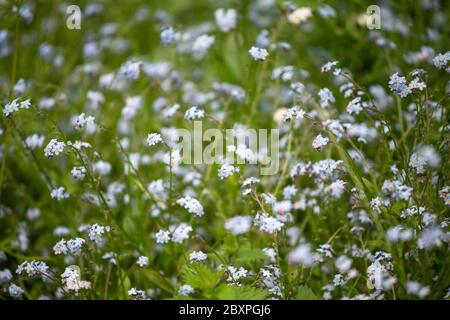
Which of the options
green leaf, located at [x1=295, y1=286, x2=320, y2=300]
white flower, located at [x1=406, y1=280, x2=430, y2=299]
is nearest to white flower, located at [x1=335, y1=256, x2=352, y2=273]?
green leaf, located at [x1=295, y1=286, x2=320, y2=300]

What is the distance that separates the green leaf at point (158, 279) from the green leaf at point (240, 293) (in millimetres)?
546

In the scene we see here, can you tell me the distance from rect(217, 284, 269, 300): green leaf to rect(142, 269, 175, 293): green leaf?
1.79 feet

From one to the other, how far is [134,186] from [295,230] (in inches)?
35.7

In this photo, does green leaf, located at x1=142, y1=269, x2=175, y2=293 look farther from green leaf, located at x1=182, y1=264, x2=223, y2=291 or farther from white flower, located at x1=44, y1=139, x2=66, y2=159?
white flower, located at x1=44, y1=139, x2=66, y2=159

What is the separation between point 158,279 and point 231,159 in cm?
65

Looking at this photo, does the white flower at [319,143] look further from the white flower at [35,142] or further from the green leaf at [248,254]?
the white flower at [35,142]

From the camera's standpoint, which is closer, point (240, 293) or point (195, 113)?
point (240, 293)

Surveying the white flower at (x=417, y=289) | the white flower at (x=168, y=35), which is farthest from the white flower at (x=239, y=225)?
the white flower at (x=168, y=35)

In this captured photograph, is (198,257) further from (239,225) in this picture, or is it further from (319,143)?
(319,143)

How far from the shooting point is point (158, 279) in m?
2.40

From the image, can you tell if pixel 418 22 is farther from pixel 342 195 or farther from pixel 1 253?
pixel 1 253

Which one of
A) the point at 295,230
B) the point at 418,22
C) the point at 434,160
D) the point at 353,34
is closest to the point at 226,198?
the point at 295,230

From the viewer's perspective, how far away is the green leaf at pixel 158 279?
2371mm

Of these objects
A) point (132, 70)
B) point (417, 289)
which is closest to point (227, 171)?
point (417, 289)
